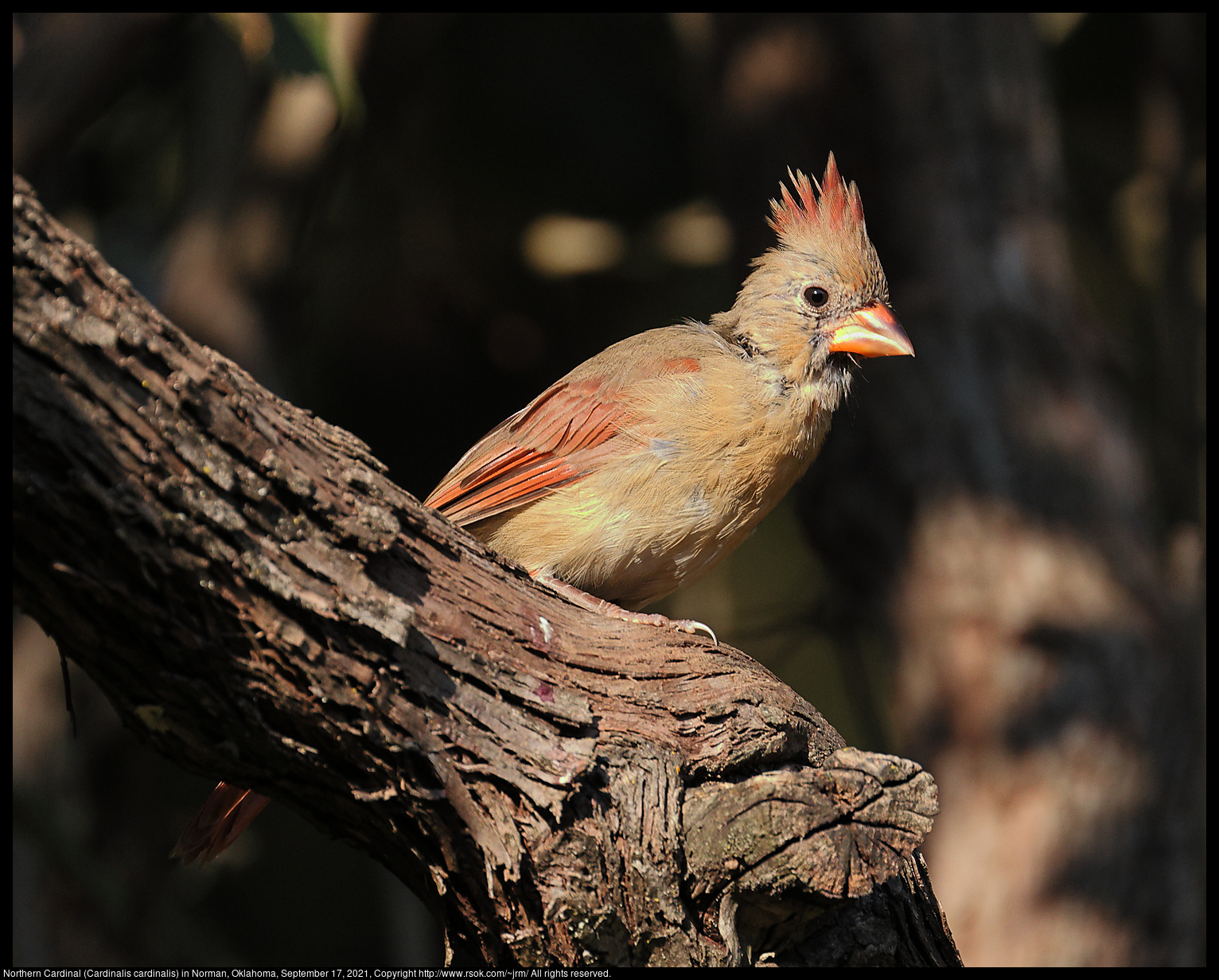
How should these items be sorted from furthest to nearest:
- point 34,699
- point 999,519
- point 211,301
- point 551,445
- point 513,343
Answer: point 513,343 < point 211,301 < point 999,519 < point 34,699 < point 551,445

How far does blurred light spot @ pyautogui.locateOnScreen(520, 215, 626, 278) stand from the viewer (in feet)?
22.6

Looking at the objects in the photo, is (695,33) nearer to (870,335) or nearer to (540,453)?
(870,335)

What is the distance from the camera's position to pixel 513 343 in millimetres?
7090

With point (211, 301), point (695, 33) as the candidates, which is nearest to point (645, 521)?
point (211, 301)

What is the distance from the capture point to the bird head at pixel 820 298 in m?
3.56

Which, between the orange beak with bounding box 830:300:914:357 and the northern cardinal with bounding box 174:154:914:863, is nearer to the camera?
the northern cardinal with bounding box 174:154:914:863

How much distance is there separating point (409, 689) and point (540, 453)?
58.6 inches

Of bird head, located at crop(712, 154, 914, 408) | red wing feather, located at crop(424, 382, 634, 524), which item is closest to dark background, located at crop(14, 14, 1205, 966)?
bird head, located at crop(712, 154, 914, 408)

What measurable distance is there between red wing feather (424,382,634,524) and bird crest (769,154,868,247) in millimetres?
810

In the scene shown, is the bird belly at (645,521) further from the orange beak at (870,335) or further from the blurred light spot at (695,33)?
the blurred light spot at (695,33)

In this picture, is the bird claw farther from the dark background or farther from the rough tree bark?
the dark background

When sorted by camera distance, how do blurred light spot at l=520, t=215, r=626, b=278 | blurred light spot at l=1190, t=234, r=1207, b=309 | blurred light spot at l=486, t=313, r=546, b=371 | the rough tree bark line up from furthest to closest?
blurred light spot at l=486, t=313, r=546, b=371, blurred light spot at l=520, t=215, r=626, b=278, blurred light spot at l=1190, t=234, r=1207, b=309, the rough tree bark

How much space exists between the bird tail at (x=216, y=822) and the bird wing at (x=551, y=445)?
1.09 meters

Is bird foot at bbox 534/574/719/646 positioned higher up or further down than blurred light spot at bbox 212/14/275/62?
further down
